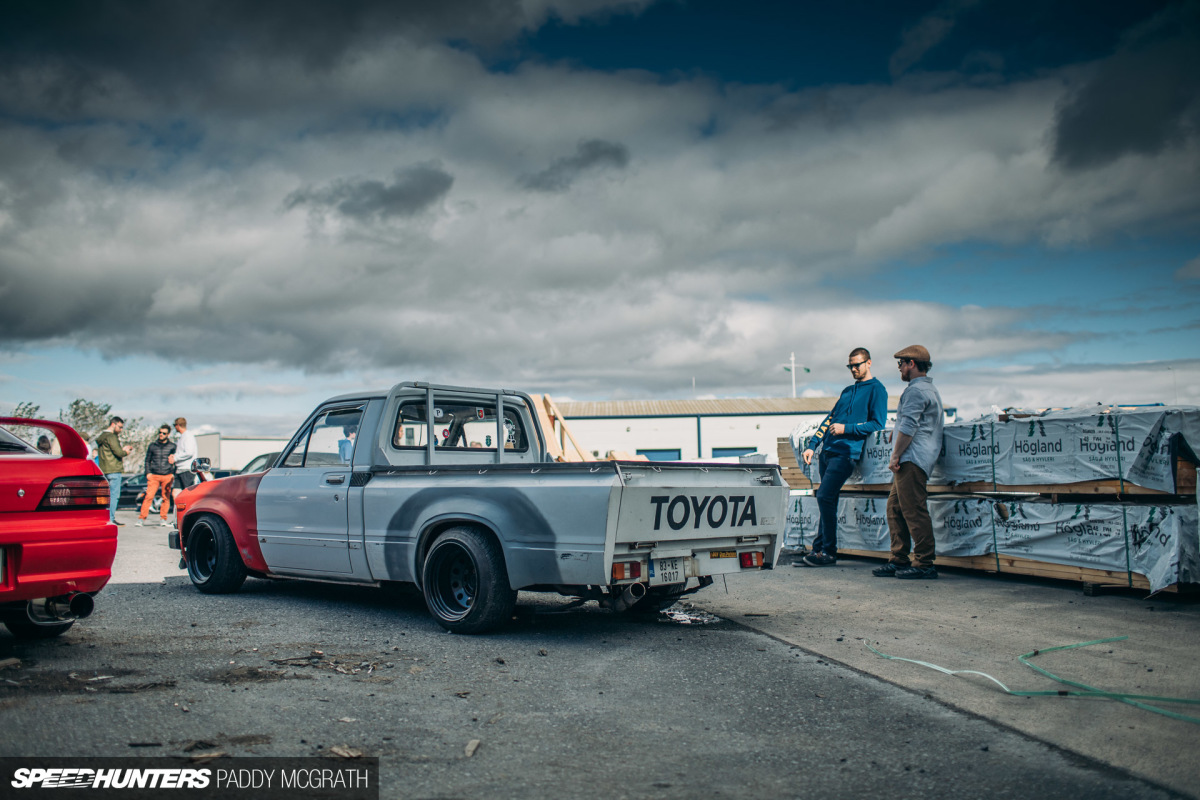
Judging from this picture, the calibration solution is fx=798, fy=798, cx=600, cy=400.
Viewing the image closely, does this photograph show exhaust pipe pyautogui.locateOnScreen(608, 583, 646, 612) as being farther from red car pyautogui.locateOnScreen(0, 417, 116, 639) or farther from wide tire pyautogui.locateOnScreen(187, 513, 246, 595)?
wide tire pyautogui.locateOnScreen(187, 513, 246, 595)

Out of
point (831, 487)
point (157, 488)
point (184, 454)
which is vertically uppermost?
point (184, 454)

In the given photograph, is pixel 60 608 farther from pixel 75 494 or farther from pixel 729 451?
pixel 729 451

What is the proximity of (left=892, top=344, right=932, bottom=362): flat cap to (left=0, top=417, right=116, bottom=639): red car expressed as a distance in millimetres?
6703

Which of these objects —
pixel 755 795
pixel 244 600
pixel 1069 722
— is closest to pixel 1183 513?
pixel 1069 722

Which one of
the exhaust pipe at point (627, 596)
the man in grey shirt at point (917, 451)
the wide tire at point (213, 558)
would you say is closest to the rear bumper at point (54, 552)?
the wide tire at point (213, 558)

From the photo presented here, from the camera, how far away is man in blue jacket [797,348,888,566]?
27.4 ft

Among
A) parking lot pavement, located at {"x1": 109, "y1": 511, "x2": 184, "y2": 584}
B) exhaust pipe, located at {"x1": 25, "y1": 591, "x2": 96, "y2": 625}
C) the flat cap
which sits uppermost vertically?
the flat cap

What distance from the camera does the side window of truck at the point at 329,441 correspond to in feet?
20.4

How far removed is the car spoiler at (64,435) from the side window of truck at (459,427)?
2.01 meters

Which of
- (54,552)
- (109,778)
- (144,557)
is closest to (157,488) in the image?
(144,557)

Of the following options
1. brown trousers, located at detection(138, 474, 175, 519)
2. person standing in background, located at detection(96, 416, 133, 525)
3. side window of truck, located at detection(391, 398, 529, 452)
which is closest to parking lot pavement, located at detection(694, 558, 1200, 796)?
→ side window of truck, located at detection(391, 398, 529, 452)

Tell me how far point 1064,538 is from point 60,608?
7398 mm

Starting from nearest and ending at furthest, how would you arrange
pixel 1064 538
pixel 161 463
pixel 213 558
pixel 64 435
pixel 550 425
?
pixel 64 435, pixel 1064 538, pixel 213 558, pixel 550 425, pixel 161 463

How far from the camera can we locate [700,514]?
204 inches
